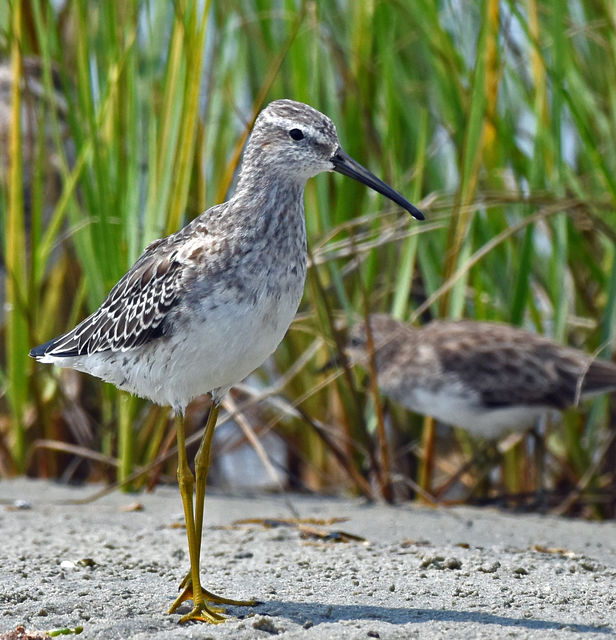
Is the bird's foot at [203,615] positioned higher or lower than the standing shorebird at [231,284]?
lower

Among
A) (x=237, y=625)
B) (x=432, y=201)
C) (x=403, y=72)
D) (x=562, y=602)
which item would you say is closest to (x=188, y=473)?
(x=237, y=625)

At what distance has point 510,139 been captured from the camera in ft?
20.5

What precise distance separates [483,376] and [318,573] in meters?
2.81

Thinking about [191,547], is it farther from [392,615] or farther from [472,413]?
[472,413]

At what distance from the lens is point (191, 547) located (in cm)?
382

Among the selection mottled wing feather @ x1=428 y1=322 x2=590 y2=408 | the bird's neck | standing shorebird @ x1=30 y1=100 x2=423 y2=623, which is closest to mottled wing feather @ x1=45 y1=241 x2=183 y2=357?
standing shorebird @ x1=30 y1=100 x2=423 y2=623

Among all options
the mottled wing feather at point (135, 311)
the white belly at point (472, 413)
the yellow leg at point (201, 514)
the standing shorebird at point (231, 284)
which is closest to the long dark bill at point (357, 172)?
the standing shorebird at point (231, 284)

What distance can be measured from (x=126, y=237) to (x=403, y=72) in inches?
88.1

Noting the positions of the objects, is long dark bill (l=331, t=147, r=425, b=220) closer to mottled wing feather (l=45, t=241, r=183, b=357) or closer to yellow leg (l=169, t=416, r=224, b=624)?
mottled wing feather (l=45, t=241, r=183, b=357)

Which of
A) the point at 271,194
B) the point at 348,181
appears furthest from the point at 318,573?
the point at 348,181

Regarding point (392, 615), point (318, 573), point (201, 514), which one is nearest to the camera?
point (392, 615)

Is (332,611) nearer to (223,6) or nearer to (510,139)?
(510,139)

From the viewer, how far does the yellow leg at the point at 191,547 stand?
3.60 meters

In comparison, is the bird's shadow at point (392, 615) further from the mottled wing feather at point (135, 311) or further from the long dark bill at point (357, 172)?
the long dark bill at point (357, 172)
